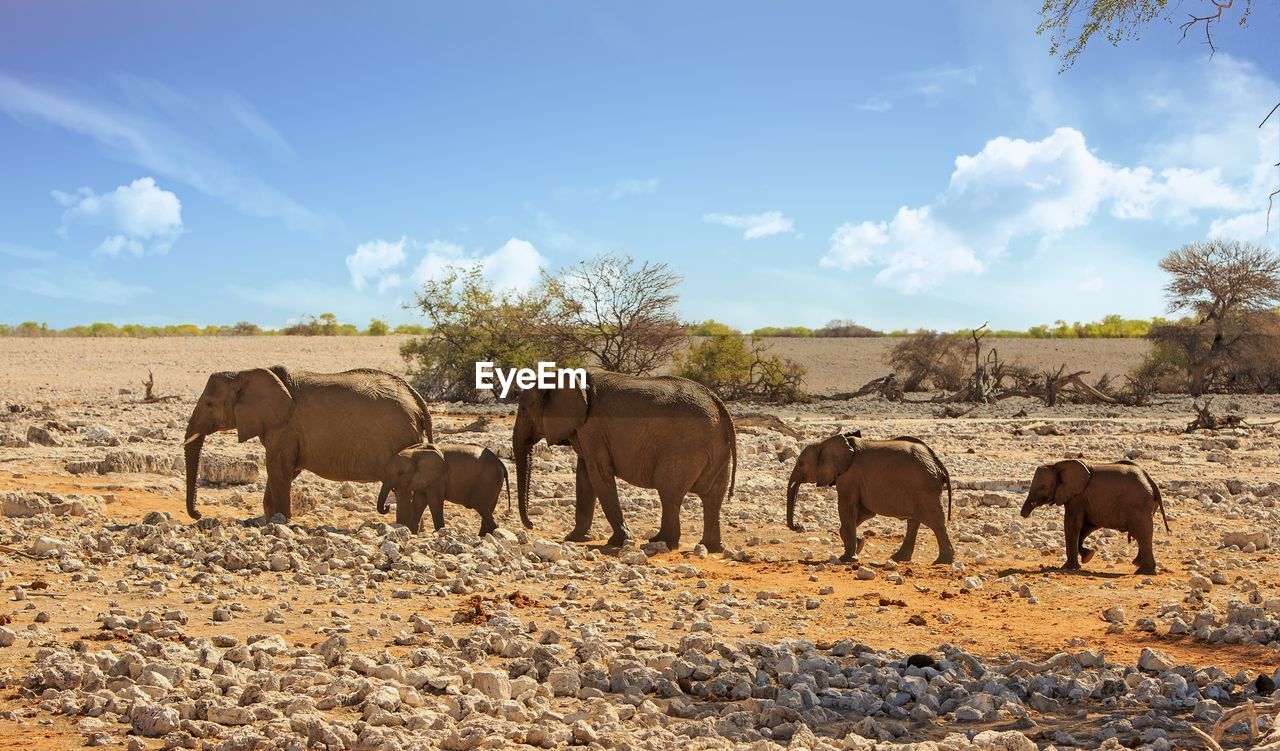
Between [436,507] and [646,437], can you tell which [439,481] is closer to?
[436,507]

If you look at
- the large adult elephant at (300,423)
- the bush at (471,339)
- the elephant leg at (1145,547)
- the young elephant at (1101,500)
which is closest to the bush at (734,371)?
the bush at (471,339)

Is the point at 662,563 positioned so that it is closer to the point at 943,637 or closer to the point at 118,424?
the point at 943,637

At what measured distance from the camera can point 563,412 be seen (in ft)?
42.1

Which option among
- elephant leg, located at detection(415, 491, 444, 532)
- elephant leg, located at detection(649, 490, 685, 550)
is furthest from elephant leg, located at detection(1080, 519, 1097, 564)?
elephant leg, located at detection(415, 491, 444, 532)

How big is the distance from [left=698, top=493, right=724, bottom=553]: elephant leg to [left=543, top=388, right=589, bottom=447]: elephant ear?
5.18ft

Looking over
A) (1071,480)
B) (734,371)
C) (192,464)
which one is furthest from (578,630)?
(734,371)

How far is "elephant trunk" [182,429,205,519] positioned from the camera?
12.1m

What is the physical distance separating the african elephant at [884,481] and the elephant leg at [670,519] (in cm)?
141

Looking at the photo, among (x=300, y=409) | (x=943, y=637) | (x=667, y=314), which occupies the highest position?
(x=667, y=314)

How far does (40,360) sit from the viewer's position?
1622 inches

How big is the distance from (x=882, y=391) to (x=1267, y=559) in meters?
23.0

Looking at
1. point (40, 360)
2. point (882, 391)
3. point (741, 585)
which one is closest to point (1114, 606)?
point (741, 585)

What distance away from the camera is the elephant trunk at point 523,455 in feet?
43.2

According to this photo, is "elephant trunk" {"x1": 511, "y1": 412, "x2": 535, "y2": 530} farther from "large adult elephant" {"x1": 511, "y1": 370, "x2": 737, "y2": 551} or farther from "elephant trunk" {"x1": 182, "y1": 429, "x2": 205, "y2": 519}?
"elephant trunk" {"x1": 182, "y1": 429, "x2": 205, "y2": 519}
